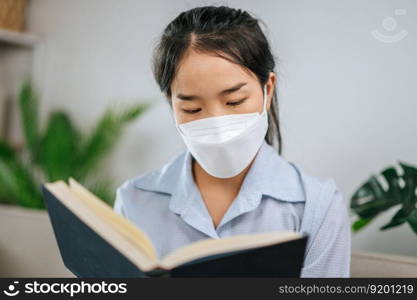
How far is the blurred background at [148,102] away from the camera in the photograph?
1844 mm

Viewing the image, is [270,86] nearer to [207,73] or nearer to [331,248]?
[207,73]

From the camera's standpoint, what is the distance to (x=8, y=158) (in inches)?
104

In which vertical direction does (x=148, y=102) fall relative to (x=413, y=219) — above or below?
above

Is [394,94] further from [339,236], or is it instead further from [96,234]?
[96,234]

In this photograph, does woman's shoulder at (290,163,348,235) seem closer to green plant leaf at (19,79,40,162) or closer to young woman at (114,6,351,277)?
young woman at (114,6,351,277)

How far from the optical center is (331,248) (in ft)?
3.81

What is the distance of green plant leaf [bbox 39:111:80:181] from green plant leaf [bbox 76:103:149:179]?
0.05 meters

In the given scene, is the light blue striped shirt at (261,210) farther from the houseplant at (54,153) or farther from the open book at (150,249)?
the houseplant at (54,153)

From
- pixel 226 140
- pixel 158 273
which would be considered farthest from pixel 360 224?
pixel 158 273

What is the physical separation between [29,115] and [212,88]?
5.83 feet

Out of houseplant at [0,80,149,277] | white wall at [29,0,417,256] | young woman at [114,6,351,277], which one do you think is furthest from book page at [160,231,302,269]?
houseplant at [0,80,149,277]
